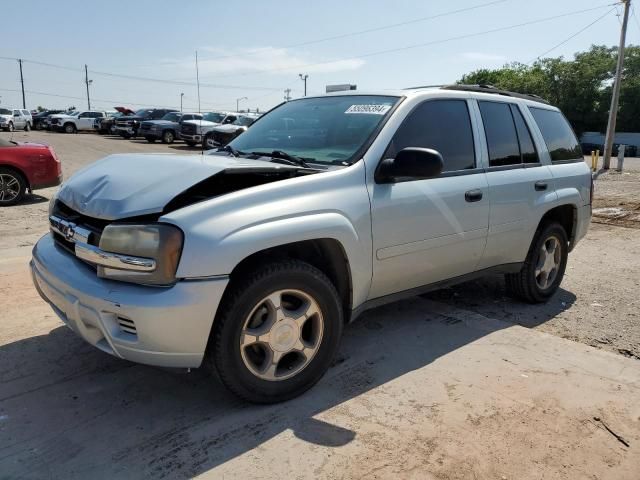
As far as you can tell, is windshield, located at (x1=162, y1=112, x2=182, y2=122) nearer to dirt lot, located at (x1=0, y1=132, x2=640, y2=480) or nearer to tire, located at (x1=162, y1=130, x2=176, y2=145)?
tire, located at (x1=162, y1=130, x2=176, y2=145)

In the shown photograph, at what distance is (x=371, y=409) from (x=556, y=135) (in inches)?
136

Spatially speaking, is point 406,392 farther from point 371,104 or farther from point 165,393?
point 371,104

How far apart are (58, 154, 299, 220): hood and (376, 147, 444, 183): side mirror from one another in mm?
627

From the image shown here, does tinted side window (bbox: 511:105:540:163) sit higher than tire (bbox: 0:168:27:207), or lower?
higher

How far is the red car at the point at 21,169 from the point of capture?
955cm

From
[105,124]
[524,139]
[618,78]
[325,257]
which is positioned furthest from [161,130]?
[325,257]

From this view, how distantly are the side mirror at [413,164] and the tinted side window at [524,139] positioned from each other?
66.3 inches

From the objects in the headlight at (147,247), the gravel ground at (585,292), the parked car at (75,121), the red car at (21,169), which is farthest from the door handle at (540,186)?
the parked car at (75,121)

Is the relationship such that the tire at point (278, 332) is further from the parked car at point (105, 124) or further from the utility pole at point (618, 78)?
the parked car at point (105, 124)

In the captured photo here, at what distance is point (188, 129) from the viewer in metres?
26.1

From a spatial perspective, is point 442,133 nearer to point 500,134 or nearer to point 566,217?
point 500,134

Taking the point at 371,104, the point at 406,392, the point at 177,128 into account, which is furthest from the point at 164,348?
the point at 177,128

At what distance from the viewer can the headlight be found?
2.55 metres

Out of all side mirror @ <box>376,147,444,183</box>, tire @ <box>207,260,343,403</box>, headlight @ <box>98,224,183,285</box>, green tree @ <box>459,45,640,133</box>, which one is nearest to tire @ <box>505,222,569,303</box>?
side mirror @ <box>376,147,444,183</box>
